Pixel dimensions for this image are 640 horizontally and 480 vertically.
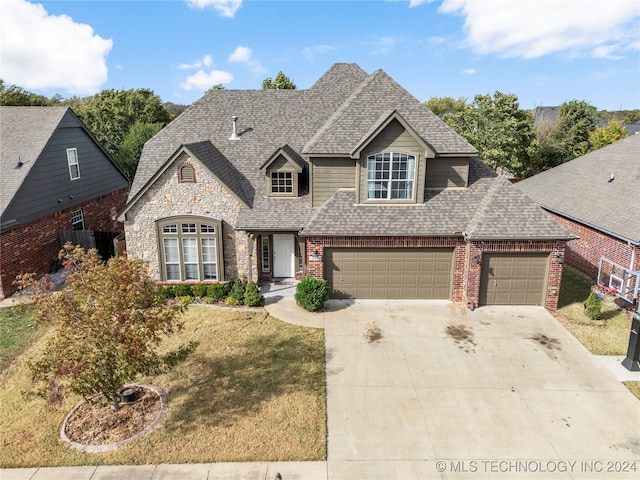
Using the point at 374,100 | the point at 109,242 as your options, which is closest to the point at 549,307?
the point at 374,100

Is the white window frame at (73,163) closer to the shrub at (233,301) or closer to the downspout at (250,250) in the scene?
the downspout at (250,250)

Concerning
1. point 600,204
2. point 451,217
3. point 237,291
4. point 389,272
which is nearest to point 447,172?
point 451,217

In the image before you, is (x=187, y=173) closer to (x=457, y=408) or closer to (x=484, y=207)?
(x=484, y=207)

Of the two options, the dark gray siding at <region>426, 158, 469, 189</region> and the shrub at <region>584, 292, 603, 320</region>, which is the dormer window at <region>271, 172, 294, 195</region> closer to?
the dark gray siding at <region>426, 158, 469, 189</region>

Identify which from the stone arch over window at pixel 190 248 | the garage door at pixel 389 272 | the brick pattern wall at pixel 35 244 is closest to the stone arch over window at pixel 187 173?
the stone arch over window at pixel 190 248

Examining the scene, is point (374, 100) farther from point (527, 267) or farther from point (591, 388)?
point (591, 388)

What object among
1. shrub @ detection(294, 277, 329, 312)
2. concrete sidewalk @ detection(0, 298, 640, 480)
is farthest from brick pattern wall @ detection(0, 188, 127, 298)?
shrub @ detection(294, 277, 329, 312)
